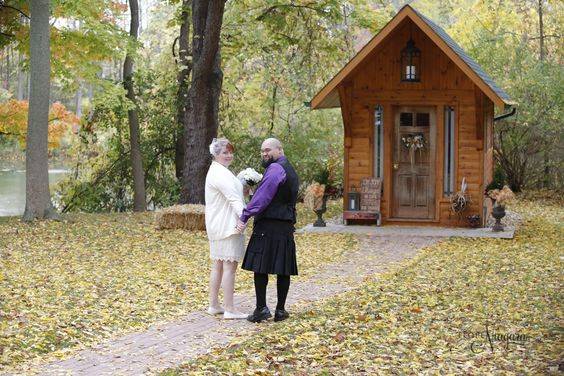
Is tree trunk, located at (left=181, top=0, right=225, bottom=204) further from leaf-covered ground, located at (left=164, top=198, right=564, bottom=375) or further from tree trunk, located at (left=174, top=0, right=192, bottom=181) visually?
leaf-covered ground, located at (left=164, top=198, right=564, bottom=375)

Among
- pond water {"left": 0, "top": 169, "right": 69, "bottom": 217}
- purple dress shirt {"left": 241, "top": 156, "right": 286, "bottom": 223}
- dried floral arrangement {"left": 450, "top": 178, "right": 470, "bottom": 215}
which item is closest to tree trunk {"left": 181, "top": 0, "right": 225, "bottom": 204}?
dried floral arrangement {"left": 450, "top": 178, "right": 470, "bottom": 215}

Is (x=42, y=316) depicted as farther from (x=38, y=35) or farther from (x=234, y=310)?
(x=38, y=35)

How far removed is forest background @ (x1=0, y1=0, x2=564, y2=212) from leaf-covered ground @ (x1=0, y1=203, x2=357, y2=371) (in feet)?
14.3

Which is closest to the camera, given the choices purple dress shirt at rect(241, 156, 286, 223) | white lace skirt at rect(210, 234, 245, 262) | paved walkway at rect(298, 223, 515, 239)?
purple dress shirt at rect(241, 156, 286, 223)

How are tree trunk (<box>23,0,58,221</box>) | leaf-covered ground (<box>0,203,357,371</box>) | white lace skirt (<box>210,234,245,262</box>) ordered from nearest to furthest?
leaf-covered ground (<box>0,203,357,371</box>)
white lace skirt (<box>210,234,245,262</box>)
tree trunk (<box>23,0,58,221</box>)

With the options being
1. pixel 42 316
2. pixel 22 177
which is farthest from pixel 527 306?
pixel 22 177

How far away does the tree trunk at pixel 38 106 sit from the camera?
17.9m

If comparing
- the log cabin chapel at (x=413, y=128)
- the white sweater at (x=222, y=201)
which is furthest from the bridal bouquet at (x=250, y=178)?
the log cabin chapel at (x=413, y=128)

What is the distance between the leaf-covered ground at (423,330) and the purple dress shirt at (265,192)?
1135mm

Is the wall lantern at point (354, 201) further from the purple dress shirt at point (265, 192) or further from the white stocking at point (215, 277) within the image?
the purple dress shirt at point (265, 192)

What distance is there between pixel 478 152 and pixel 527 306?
29.6 ft

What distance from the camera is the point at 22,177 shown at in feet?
131

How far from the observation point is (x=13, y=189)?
34.7m

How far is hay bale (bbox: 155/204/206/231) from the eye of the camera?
17.8 m
